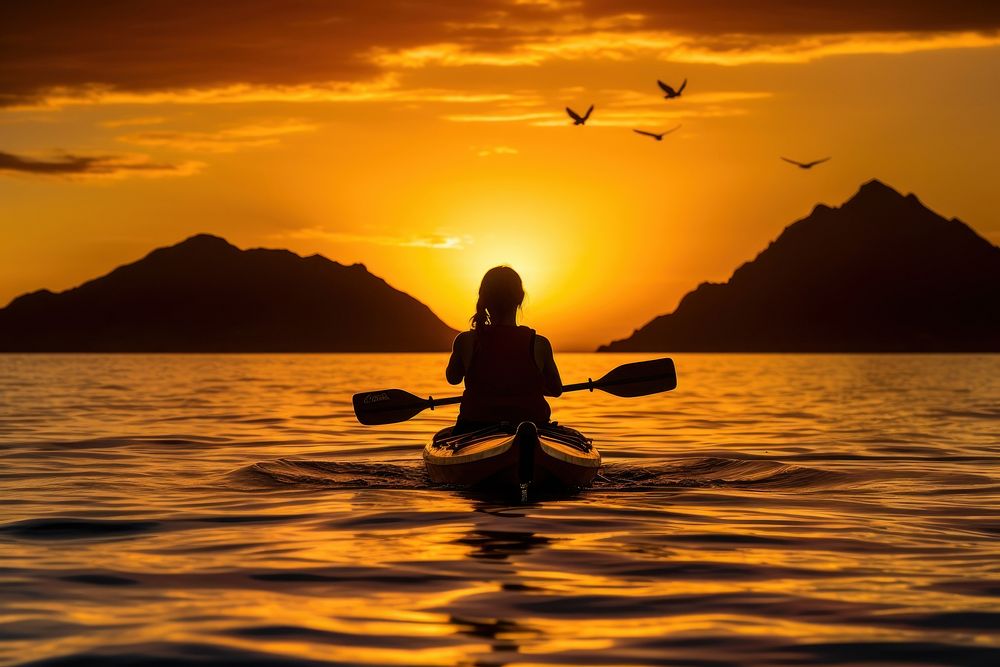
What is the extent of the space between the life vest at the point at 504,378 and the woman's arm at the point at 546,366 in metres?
0.09

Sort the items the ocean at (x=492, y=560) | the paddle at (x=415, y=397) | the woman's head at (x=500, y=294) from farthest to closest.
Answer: the paddle at (x=415, y=397) → the woman's head at (x=500, y=294) → the ocean at (x=492, y=560)

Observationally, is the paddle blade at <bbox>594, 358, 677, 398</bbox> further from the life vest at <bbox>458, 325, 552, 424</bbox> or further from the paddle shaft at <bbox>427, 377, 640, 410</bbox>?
the life vest at <bbox>458, 325, 552, 424</bbox>

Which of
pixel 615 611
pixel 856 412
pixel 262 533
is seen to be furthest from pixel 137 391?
pixel 615 611

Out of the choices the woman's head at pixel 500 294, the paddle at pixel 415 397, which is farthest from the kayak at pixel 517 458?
the paddle at pixel 415 397

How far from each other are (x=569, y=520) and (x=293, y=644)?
17.6 feet

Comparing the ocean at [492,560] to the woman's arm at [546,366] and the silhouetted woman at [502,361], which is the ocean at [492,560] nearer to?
the silhouetted woman at [502,361]

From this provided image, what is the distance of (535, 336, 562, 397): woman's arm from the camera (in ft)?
45.0

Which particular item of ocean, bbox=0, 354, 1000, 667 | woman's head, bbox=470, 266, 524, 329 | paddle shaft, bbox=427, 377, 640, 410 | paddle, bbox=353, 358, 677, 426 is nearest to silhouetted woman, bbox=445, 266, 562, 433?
woman's head, bbox=470, 266, 524, 329

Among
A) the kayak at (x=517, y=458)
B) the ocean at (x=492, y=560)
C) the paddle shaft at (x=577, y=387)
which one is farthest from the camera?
the paddle shaft at (x=577, y=387)

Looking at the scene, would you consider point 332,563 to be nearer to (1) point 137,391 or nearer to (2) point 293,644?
(2) point 293,644

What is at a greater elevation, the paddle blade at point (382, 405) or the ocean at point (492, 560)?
the paddle blade at point (382, 405)

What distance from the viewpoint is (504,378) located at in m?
13.8

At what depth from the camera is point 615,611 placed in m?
7.57

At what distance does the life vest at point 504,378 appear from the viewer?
13570 mm
